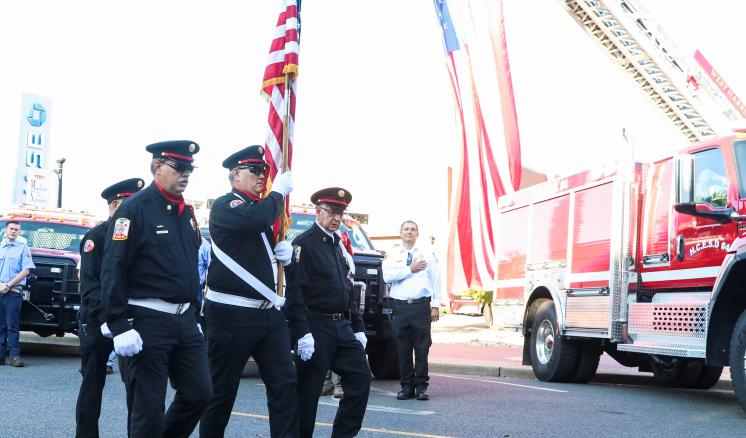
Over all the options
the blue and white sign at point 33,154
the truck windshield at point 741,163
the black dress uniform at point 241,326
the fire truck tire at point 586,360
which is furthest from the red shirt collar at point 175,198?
the blue and white sign at point 33,154

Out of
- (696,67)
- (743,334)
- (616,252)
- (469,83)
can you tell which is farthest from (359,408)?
(696,67)

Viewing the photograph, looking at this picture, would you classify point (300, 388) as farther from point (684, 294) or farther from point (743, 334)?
point (684, 294)

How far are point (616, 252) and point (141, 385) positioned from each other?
7311mm

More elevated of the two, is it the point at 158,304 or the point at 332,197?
the point at 332,197

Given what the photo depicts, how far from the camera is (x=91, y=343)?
6.61 metres

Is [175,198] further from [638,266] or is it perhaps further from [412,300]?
[638,266]

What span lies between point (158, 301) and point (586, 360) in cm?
832

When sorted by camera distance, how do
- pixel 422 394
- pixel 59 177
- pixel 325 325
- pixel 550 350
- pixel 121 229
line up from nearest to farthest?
pixel 121 229 < pixel 325 325 < pixel 422 394 < pixel 550 350 < pixel 59 177

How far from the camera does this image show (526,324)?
521 inches

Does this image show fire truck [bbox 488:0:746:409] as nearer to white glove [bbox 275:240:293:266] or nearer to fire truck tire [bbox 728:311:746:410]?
fire truck tire [bbox 728:311:746:410]

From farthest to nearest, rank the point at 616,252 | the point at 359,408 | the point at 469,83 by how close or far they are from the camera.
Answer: the point at 469,83 < the point at 616,252 < the point at 359,408

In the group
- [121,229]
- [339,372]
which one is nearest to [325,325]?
[339,372]

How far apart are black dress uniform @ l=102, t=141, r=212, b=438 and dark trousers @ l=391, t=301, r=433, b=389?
5117 mm

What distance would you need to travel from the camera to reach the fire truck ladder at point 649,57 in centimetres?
3453
